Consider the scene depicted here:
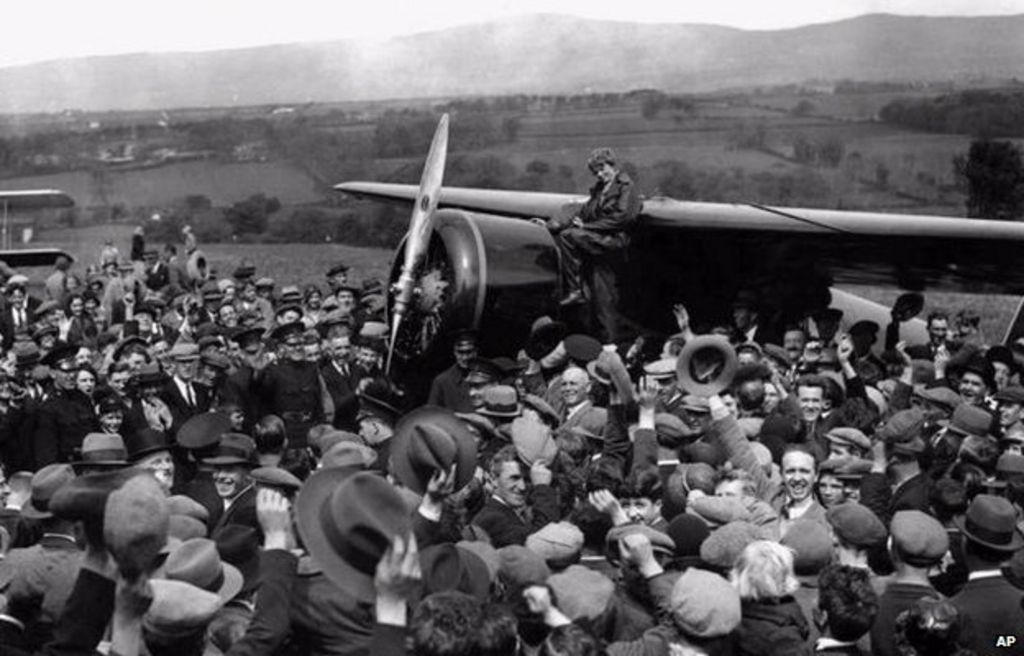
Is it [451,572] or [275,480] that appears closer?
[451,572]

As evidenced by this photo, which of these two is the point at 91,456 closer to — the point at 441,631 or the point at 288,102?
the point at 441,631

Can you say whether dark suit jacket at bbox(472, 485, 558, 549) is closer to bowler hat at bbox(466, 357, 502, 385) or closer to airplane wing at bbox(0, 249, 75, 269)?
bowler hat at bbox(466, 357, 502, 385)

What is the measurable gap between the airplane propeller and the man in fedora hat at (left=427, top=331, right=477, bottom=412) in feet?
2.47

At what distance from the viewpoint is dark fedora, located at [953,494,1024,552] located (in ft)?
19.5

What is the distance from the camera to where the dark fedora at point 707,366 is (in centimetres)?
929

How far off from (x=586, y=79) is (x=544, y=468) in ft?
178

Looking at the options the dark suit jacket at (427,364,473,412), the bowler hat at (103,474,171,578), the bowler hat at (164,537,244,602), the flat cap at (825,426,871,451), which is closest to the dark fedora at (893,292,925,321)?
the dark suit jacket at (427,364,473,412)

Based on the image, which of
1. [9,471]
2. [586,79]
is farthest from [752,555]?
[586,79]

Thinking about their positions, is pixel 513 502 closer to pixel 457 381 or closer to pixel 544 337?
pixel 457 381

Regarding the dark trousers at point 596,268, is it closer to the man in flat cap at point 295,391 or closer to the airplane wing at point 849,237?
the airplane wing at point 849,237

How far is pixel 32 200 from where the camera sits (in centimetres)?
3441

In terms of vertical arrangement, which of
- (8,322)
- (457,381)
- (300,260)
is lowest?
(300,260)

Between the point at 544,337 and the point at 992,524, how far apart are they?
22.5ft

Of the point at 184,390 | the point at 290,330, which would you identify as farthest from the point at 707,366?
the point at 184,390
